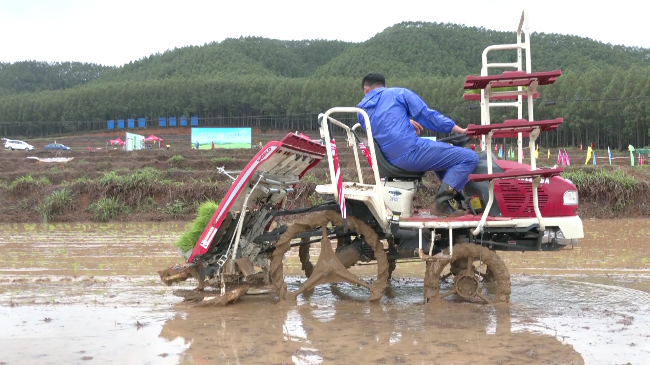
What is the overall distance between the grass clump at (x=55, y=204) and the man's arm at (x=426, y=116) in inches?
535

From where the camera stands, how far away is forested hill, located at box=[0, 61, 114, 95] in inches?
6407

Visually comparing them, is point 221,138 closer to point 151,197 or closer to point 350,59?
point 151,197

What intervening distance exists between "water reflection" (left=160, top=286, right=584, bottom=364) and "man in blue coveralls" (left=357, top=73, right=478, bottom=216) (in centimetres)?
130

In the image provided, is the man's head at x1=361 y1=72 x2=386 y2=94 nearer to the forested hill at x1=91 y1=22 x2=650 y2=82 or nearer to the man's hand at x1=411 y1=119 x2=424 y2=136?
the man's hand at x1=411 y1=119 x2=424 y2=136

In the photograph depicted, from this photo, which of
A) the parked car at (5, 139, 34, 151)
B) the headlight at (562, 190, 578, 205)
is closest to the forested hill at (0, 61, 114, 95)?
the parked car at (5, 139, 34, 151)

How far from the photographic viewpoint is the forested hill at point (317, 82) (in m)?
60.9

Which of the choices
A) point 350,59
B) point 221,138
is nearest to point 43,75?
point 350,59

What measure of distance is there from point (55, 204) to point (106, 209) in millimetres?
1686

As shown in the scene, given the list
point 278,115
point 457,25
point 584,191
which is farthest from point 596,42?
point 584,191

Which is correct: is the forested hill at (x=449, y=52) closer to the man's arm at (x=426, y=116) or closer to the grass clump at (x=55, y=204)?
the grass clump at (x=55, y=204)

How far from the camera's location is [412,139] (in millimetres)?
6379

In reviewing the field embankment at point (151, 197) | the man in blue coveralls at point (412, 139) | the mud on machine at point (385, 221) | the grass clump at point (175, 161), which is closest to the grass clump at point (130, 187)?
the field embankment at point (151, 197)

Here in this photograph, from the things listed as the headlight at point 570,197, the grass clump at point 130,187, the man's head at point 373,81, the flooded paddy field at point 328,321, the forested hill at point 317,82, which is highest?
the forested hill at point 317,82

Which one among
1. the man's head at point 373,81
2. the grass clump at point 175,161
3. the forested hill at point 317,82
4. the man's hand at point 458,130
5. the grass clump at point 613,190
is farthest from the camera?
the forested hill at point 317,82
